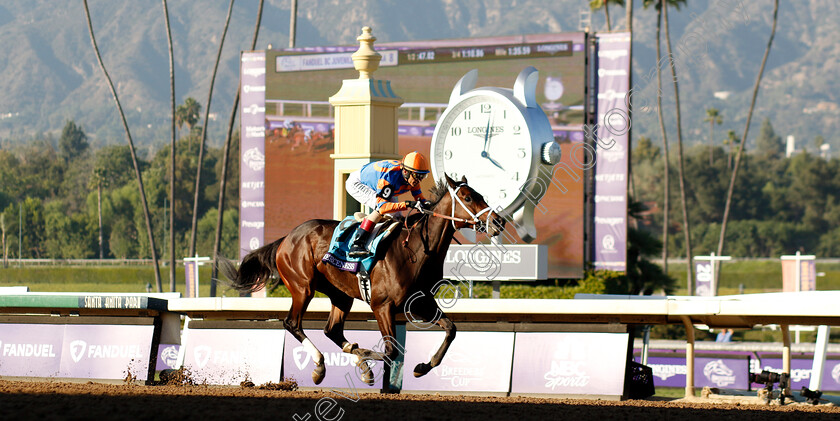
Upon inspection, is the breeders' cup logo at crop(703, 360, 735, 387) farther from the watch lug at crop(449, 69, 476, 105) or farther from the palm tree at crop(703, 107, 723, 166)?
the palm tree at crop(703, 107, 723, 166)

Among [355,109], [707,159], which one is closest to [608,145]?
[355,109]

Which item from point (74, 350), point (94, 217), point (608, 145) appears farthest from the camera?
point (94, 217)

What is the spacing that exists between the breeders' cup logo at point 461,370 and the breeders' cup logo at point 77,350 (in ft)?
17.0

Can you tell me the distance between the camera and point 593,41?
20266 millimetres

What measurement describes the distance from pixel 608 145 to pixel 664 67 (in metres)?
8.26

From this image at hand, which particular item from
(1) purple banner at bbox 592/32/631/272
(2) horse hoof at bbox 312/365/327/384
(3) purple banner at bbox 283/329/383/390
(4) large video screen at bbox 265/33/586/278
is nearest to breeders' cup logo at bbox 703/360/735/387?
(1) purple banner at bbox 592/32/631/272

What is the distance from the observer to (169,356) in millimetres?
18594

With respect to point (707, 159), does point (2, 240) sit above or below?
below

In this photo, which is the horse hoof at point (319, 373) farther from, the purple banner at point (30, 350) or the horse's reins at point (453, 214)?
the purple banner at point (30, 350)

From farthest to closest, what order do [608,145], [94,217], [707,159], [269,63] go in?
1. [707,159]
2. [94,217]
3. [269,63]
4. [608,145]

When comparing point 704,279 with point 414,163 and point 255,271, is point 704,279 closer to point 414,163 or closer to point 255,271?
point 255,271

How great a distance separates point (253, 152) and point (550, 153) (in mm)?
8799

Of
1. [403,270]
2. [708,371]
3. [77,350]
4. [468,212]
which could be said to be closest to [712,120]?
[708,371]

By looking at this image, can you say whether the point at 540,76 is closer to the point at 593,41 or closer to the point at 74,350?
the point at 593,41
